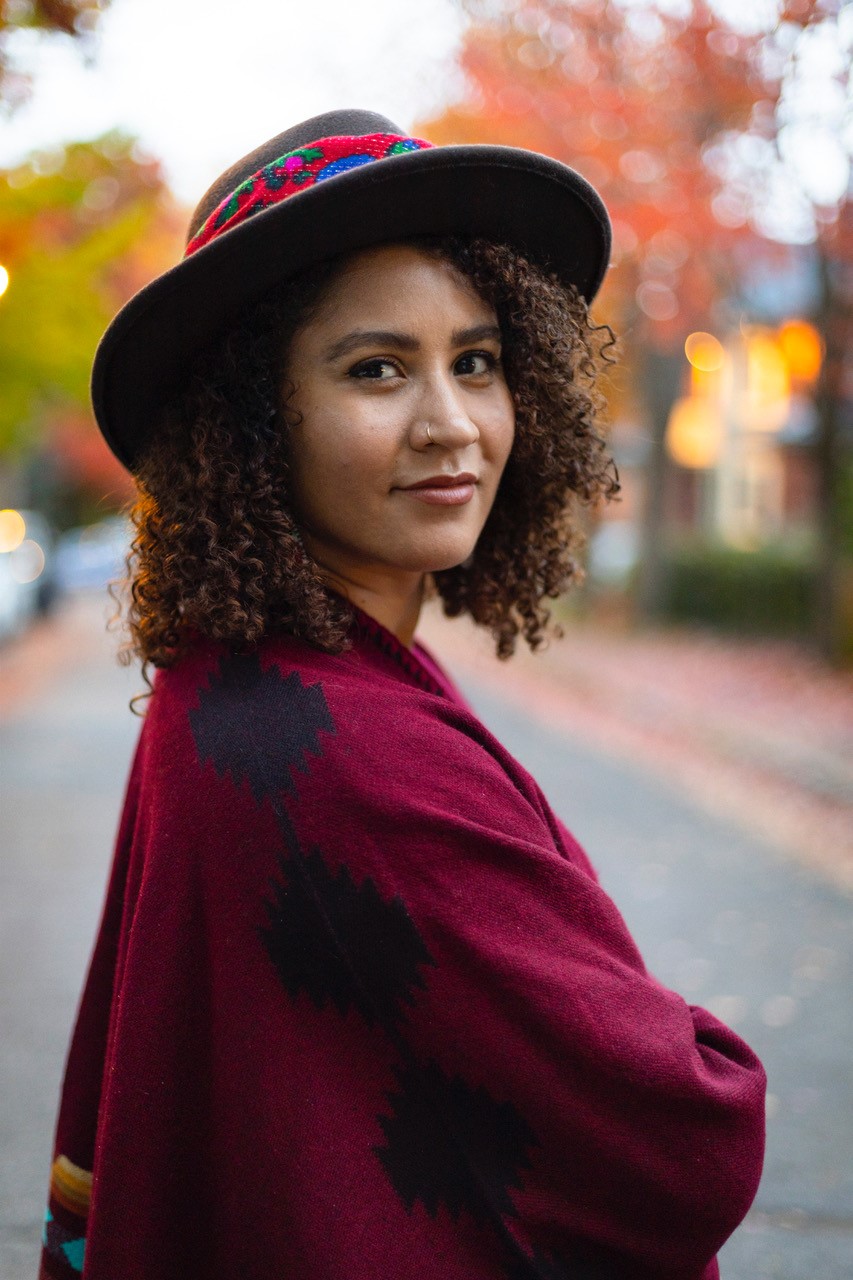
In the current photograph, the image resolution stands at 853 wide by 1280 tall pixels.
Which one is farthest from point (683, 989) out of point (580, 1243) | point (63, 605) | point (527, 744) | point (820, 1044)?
point (63, 605)

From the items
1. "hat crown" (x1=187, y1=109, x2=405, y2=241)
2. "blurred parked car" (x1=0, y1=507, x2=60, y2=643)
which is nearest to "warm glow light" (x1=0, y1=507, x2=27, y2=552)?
"blurred parked car" (x1=0, y1=507, x2=60, y2=643)

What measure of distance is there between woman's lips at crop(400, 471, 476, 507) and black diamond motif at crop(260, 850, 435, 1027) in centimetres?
52

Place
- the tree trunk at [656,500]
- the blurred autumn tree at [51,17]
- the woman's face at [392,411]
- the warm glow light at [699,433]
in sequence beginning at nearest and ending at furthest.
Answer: the woman's face at [392,411] < the blurred autumn tree at [51,17] < the tree trunk at [656,500] < the warm glow light at [699,433]

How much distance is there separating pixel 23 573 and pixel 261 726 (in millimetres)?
19894

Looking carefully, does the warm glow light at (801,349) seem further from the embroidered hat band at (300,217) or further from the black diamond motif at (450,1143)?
the black diamond motif at (450,1143)

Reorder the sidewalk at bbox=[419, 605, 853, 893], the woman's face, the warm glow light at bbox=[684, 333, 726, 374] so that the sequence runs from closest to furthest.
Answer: the woman's face, the sidewalk at bbox=[419, 605, 853, 893], the warm glow light at bbox=[684, 333, 726, 374]

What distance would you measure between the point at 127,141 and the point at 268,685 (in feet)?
34.8

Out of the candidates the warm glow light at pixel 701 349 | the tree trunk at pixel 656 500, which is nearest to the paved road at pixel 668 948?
the tree trunk at pixel 656 500

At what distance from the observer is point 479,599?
223 cm

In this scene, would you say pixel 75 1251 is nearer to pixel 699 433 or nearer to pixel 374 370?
pixel 374 370

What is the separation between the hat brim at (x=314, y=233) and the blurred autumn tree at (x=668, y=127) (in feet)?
27.0

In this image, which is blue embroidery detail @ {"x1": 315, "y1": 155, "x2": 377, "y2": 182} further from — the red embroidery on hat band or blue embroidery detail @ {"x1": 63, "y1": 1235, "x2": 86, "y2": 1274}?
blue embroidery detail @ {"x1": 63, "y1": 1235, "x2": 86, "y2": 1274}

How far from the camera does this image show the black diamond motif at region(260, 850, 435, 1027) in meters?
1.31

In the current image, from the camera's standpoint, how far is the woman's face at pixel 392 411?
1554 mm
